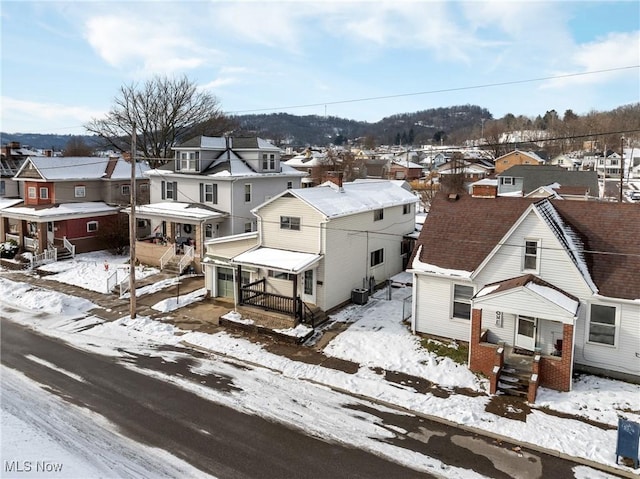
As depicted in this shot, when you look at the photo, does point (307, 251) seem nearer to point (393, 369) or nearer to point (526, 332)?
point (393, 369)

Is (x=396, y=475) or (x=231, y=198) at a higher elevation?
(x=231, y=198)

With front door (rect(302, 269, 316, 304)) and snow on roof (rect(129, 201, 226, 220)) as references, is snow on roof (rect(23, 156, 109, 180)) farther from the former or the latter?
front door (rect(302, 269, 316, 304))

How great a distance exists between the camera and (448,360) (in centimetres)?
1752

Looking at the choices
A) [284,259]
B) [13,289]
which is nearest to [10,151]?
→ [13,289]

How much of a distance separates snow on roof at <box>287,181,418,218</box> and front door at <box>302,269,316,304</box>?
3.01 meters

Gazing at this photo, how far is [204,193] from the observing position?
3409cm

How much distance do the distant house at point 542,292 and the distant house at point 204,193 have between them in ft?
55.7

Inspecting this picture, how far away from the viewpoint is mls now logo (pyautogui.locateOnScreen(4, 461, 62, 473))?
10.6 metres

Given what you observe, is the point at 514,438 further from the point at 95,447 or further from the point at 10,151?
the point at 10,151

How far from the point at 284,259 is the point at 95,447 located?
38.3 ft

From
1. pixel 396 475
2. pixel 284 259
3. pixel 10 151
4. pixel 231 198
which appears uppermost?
pixel 10 151

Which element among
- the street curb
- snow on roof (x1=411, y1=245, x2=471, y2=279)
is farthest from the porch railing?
snow on roof (x1=411, y1=245, x2=471, y2=279)

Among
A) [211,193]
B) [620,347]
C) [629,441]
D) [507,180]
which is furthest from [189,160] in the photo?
[507,180]

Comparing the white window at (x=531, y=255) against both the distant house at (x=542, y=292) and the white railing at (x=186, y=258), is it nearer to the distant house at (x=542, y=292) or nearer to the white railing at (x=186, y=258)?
the distant house at (x=542, y=292)
